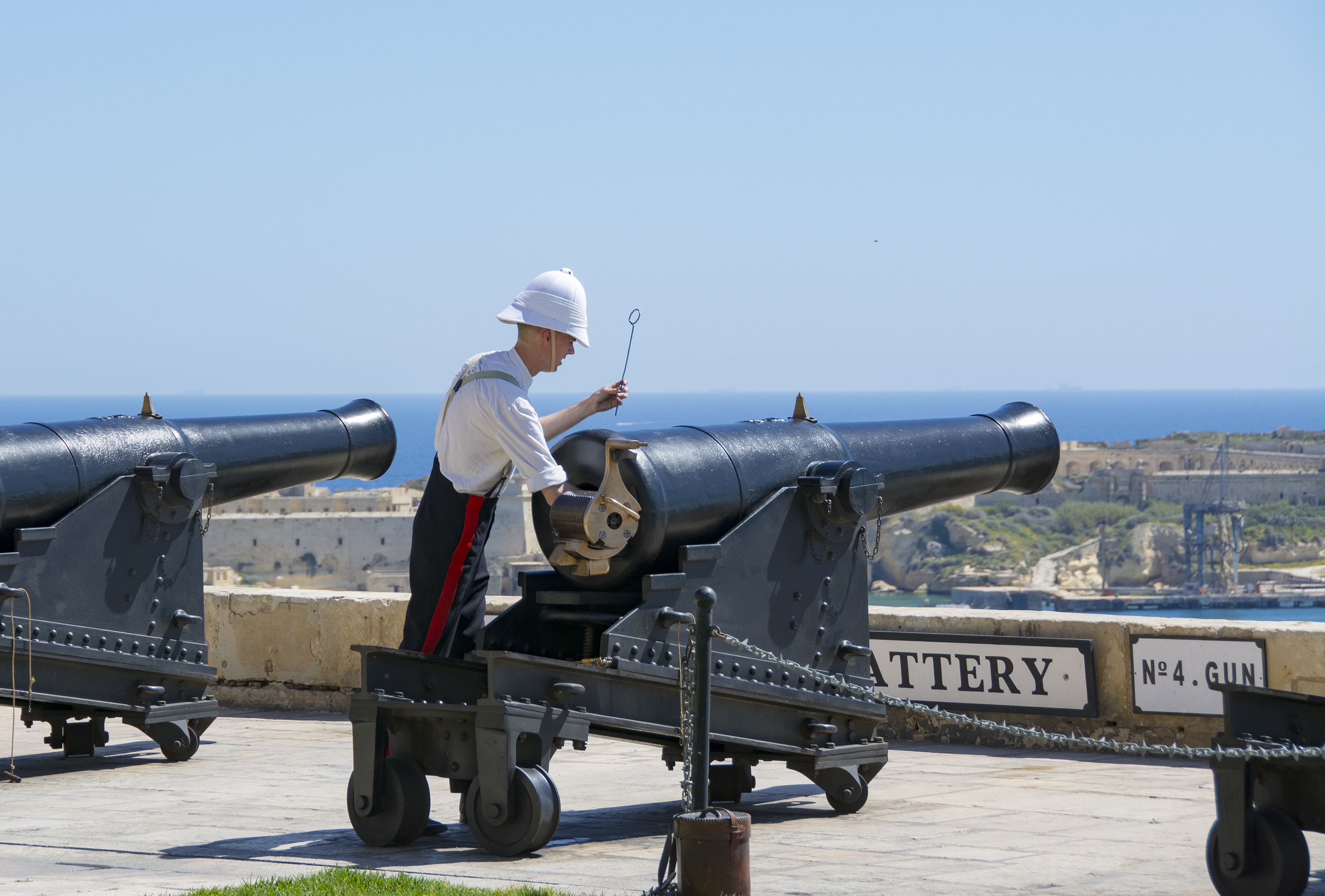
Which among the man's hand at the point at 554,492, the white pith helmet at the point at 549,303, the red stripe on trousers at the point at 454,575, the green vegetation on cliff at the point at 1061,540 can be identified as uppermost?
the white pith helmet at the point at 549,303

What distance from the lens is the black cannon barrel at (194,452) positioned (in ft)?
21.1

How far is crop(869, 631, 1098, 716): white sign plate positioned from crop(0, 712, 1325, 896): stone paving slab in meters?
0.25

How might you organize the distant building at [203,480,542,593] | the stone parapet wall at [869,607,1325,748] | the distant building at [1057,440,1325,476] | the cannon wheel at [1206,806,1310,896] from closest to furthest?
A: the cannon wheel at [1206,806,1310,896]
the stone parapet wall at [869,607,1325,748]
the distant building at [203,480,542,593]
the distant building at [1057,440,1325,476]

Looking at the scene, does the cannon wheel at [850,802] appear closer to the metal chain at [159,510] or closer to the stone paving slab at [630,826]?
the stone paving slab at [630,826]

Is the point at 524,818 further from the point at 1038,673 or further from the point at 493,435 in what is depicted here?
the point at 1038,673

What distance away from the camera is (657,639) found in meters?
5.02

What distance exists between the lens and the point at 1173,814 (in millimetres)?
5449

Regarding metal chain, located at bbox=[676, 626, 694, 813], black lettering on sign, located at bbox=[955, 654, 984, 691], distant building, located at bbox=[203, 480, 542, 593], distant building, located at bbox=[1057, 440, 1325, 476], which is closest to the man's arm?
metal chain, located at bbox=[676, 626, 694, 813]

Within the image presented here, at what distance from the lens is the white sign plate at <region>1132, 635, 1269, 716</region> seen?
693cm

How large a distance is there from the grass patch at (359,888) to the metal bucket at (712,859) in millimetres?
301

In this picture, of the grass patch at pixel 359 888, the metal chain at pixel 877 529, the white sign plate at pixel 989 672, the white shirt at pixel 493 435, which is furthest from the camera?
the white sign plate at pixel 989 672

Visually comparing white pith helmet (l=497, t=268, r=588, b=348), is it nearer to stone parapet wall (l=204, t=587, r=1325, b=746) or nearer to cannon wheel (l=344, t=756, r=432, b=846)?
cannon wheel (l=344, t=756, r=432, b=846)

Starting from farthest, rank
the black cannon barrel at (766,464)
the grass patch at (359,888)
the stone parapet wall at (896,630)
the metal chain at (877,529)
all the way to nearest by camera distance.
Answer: the stone parapet wall at (896,630)
the metal chain at (877,529)
the black cannon barrel at (766,464)
the grass patch at (359,888)

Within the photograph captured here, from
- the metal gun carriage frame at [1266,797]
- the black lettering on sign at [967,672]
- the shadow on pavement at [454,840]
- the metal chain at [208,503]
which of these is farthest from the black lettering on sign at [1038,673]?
the metal chain at [208,503]
